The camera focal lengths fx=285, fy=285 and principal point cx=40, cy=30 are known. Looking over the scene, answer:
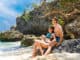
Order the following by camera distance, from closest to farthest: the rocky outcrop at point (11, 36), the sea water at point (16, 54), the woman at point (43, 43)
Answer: the woman at point (43, 43) < the sea water at point (16, 54) < the rocky outcrop at point (11, 36)

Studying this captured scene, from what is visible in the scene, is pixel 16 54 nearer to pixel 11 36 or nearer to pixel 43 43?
pixel 43 43

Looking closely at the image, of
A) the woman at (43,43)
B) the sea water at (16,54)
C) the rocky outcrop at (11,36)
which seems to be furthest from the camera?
the rocky outcrop at (11,36)

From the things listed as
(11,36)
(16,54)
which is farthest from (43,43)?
(11,36)

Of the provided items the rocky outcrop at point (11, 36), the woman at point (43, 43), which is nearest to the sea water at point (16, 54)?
the woman at point (43, 43)

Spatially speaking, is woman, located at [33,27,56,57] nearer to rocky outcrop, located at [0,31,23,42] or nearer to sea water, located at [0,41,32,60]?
sea water, located at [0,41,32,60]

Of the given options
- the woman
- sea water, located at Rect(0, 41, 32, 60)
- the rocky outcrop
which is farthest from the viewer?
the rocky outcrop

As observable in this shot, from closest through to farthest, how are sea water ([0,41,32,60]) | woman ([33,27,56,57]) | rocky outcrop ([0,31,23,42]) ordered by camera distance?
woman ([33,27,56,57]), sea water ([0,41,32,60]), rocky outcrop ([0,31,23,42])

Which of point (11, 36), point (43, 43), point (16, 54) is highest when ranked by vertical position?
point (43, 43)

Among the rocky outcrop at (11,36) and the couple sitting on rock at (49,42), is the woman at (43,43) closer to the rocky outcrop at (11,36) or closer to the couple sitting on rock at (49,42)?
the couple sitting on rock at (49,42)

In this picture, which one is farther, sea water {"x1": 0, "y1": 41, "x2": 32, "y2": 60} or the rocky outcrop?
the rocky outcrop

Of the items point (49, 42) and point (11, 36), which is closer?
point (49, 42)

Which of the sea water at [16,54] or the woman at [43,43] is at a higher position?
the woman at [43,43]

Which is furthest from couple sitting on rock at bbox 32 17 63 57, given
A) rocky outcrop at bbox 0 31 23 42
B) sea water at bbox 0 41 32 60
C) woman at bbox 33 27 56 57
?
rocky outcrop at bbox 0 31 23 42

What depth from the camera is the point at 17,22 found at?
44.2 metres
